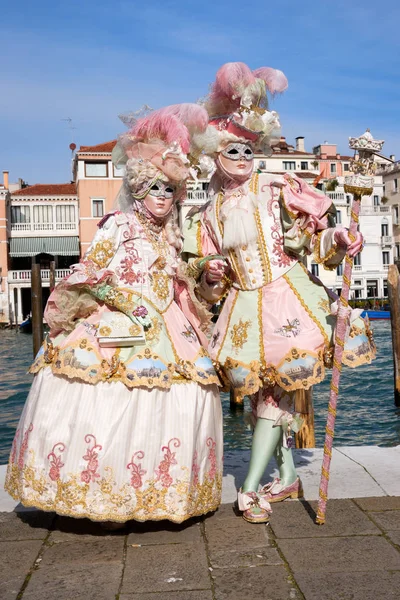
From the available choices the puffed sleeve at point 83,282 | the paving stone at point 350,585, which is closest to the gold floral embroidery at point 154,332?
the puffed sleeve at point 83,282

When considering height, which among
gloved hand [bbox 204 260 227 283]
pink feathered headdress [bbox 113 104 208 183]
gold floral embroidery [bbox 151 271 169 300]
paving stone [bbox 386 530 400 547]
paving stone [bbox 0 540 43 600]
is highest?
pink feathered headdress [bbox 113 104 208 183]

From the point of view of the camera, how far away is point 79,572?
2762 mm

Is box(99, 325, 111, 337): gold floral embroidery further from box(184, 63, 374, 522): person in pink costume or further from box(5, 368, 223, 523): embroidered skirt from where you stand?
box(184, 63, 374, 522): person in pink costume

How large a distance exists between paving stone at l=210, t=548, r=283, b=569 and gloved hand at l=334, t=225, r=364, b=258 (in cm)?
142

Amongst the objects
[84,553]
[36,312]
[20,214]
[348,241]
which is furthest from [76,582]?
[20,214]

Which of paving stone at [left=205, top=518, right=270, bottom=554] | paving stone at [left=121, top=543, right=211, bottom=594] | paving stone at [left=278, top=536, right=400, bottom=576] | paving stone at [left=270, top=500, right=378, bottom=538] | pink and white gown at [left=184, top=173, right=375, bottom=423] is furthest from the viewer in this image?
pink and white gown at [left=184, top=173, right=375, bottom=423]

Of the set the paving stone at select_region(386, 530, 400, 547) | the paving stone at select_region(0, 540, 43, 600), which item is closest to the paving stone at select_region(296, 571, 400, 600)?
the paving stone at select_region(386, 530, 400, 547)

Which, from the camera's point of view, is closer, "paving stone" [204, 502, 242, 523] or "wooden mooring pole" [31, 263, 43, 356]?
"paving stone" [204, 502, 242, 523]

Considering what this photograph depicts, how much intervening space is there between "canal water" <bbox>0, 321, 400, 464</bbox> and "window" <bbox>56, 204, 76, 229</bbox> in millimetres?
21483

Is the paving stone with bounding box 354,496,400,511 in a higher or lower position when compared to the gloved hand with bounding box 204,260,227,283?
lower

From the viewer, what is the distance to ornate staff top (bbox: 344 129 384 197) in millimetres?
3209

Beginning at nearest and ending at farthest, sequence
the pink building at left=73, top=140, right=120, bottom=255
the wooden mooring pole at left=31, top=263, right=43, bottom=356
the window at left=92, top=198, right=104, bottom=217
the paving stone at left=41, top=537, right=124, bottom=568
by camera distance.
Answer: the paving stone at left=41, top=537, right=124, bottom=568 < the wooden mooring pole at left=31, top=263, right=43, bottom=356 < the pink building at left=73, top=140, right=120, bottom=255 < the window at left=92, top=198, right=104, bottom=217

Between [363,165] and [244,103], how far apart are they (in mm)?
740

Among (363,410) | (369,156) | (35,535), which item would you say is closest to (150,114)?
(369,156)
